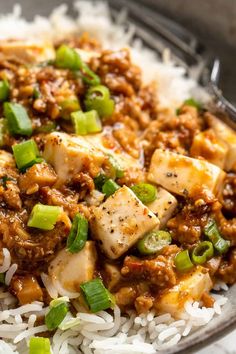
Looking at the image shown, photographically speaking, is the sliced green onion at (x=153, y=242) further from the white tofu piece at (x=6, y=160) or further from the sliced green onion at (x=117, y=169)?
the white tofu piece at (x=6, y=160)

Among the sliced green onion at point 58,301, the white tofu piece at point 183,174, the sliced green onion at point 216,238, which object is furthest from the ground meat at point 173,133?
the sliced green onion at point 58,301

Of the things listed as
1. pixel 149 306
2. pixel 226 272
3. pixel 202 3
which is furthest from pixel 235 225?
pixel 202 3

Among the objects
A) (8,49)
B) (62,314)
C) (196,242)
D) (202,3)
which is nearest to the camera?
(62,314)

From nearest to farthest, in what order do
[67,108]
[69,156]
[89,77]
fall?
1. [69,156]
2. [67,108]
3. [89,77]

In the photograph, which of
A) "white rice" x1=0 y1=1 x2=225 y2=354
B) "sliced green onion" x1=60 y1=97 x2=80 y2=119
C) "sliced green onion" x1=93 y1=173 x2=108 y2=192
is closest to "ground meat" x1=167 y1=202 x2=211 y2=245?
"white rice" x1=0 y1=1 x2=225 y2=354

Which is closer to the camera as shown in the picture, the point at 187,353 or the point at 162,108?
the point at 187,353

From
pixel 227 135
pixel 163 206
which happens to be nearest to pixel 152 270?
pixel 163 206

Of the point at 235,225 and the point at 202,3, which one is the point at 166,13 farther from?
the point at 235,225

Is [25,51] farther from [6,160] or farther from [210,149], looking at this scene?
[210,149]
